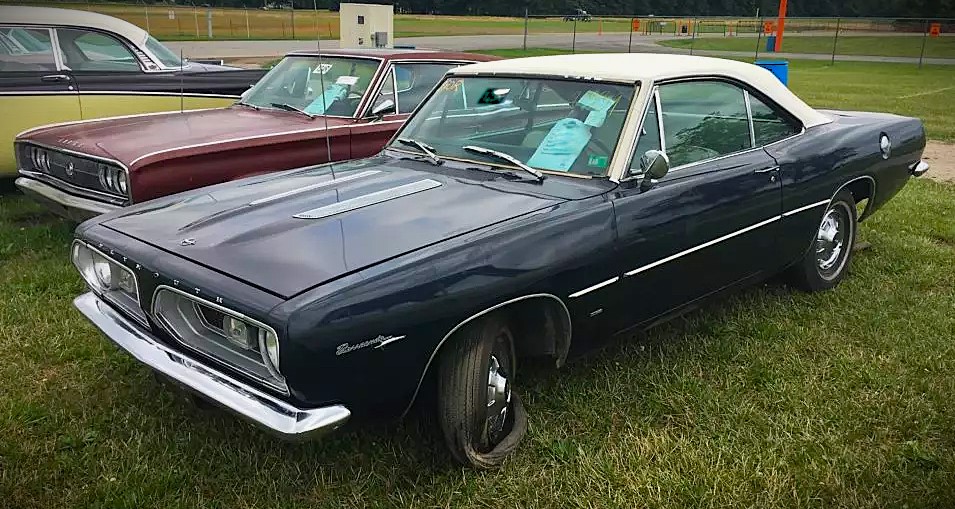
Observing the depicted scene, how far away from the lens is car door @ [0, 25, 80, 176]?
20.6 ft

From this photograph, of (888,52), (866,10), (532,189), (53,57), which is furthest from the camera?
(866,10)

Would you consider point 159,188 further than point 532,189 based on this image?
Yes

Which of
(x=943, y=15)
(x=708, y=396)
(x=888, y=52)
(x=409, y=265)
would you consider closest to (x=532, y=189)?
(x=409, y=265)

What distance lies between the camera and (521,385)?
11.8 ft

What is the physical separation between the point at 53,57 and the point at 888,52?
34.0m

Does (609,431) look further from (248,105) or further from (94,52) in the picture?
(94,52)

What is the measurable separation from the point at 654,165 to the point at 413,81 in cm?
309

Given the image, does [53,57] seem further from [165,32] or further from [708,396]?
[708,396]

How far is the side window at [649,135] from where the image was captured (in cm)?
343

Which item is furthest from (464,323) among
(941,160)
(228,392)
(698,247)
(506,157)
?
(941,160)

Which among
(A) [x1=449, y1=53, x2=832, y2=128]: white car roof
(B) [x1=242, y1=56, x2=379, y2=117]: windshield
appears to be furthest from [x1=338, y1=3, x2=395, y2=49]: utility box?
(A) [x1=449, y1=53, x2=832, y2=128]: white car roof

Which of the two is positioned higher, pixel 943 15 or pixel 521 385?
pixel 943 15

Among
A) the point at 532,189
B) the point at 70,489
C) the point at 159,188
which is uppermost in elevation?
the point at 532,189

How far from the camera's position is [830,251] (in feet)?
15.8
